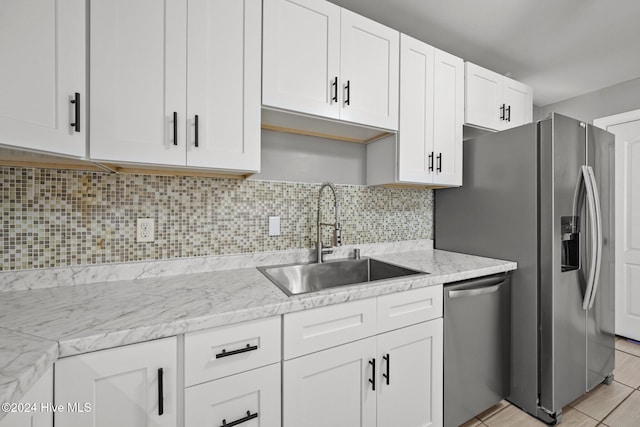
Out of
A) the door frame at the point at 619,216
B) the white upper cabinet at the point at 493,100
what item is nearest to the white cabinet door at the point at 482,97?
the white upper cabinet at the point at 493,100

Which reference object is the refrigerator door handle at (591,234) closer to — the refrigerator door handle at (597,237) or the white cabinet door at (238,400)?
the refrigerator door handle at (597,237)

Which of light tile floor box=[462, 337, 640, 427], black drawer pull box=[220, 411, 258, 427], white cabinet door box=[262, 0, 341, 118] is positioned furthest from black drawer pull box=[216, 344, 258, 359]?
light tile floor box=[462, 337, 640, 427]

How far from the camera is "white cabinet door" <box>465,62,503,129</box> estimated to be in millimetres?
2072

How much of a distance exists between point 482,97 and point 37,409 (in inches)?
110

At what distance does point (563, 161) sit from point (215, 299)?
2036mm

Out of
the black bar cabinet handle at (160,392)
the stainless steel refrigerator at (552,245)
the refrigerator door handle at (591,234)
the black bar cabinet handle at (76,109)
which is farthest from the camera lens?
the refrigerator door handle at (591,234)

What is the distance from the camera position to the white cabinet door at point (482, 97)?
2.07 meters

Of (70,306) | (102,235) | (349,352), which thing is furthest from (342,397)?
(102,235)

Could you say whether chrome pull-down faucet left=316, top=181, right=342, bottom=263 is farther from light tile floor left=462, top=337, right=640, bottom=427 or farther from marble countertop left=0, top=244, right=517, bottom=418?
light tile floor left=462, top=337, right=640, bottom=427

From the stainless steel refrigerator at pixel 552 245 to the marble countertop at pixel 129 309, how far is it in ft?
1.89

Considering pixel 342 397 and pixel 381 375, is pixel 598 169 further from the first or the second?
pixel 342 397

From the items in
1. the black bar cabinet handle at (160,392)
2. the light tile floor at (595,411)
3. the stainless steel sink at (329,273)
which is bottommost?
the light tile floor at (595,411)

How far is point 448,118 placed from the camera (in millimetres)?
1978

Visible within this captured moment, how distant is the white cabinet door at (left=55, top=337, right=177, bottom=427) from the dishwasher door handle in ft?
4.39
